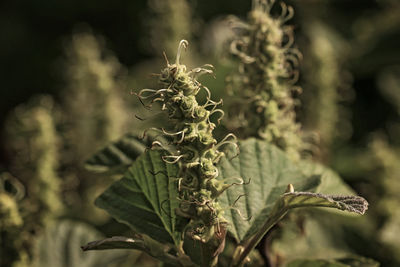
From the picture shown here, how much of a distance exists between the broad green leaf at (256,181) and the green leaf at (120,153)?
0.21m

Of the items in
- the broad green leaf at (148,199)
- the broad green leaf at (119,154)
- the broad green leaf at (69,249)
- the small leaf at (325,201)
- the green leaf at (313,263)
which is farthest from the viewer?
the broad green leaf at (69,249)

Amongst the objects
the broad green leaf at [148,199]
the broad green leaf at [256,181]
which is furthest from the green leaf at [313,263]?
the broad green leaf at [148,199]

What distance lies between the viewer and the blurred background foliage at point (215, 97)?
4.67ft

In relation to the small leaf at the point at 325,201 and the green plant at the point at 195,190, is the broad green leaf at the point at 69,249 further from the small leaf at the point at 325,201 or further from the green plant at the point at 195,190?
the small leaf at the point at 325,201

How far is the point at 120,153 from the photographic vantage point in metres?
1.14

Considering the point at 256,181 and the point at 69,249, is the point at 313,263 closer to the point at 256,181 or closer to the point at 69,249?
the point at 256,181

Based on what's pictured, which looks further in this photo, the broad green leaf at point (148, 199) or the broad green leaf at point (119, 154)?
the broad green leaf at point (119, 154)

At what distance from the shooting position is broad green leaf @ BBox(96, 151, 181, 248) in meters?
0.90

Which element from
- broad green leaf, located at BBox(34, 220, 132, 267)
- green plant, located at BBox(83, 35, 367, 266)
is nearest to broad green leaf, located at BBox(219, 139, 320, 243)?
green plant, located at BBox(83, 35, 367, 266)

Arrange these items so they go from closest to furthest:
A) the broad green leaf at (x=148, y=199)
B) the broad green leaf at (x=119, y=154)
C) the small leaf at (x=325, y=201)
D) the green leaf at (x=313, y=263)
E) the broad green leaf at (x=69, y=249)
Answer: the small leaf at (x=325, y=201) < the broad green leaf at (x=148, y=199) < the green leaf at (x=313, y=263) < the broad green leaf at (x=119, y=154) < the broad green leaf at (x=69, y=249)

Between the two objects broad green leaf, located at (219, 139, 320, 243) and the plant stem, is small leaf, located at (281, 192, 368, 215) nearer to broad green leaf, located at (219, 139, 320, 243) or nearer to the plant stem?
the plant stem

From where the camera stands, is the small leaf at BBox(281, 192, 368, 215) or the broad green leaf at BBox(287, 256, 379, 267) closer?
the small leaf at BBox(281, 192, 368, 215)

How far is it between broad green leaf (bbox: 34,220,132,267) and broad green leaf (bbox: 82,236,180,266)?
1.96ft

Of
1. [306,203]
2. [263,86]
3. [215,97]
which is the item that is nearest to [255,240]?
[306,203]
